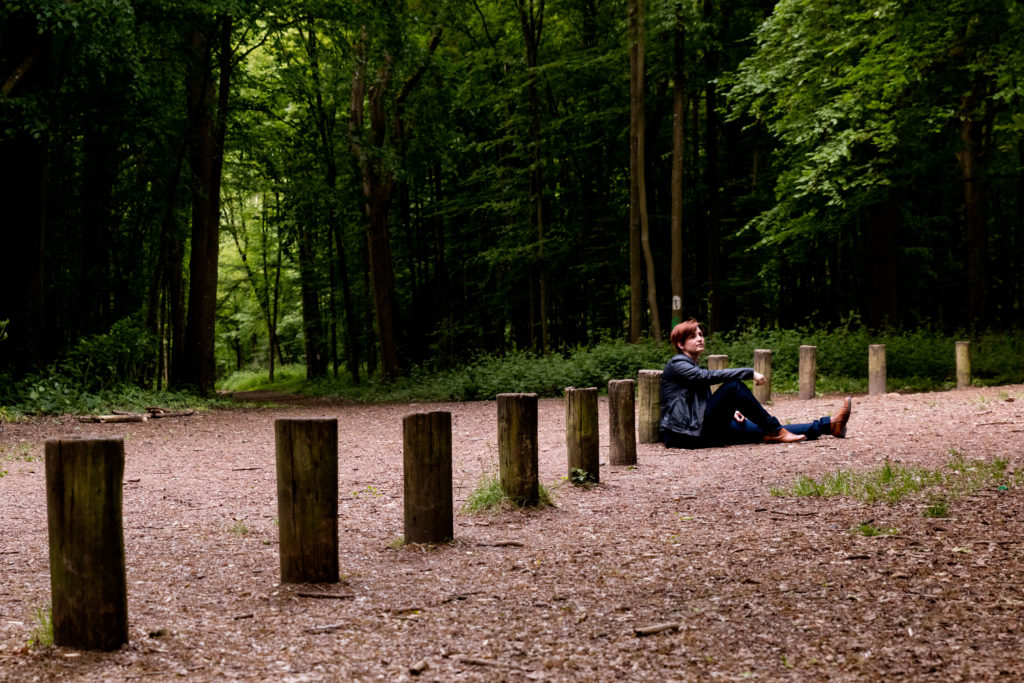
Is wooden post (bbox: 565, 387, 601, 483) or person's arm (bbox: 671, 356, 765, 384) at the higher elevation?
person's arm (bbox: 671, 356, 765, 384)

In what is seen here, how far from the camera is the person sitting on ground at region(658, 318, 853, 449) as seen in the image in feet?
28.1

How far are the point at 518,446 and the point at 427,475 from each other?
1.15m

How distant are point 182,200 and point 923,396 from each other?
16766 mm

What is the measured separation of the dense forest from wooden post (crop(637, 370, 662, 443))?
7.08 meters

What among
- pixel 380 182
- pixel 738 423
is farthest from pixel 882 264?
pixel 380 182

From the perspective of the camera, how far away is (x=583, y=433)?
6828 millimetres

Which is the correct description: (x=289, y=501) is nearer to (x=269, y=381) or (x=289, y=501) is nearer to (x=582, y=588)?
(x=582, y=588)

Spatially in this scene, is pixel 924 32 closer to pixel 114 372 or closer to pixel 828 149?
pixel 828 149

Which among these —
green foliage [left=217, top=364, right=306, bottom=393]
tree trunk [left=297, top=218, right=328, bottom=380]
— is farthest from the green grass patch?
green foliage [left=217, top=364, right=306, bottom=393]

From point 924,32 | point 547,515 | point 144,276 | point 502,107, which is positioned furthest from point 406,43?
point 547,515

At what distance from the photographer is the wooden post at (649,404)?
923 centimetres

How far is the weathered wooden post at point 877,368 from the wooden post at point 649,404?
7488 mm

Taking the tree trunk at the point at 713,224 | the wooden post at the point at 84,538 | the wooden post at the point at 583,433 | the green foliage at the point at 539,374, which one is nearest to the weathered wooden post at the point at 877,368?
the green foliage at the point at 539,374

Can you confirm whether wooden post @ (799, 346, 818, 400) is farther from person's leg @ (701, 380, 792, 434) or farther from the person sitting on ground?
person's leg @ (701, 380, 792, 434)
